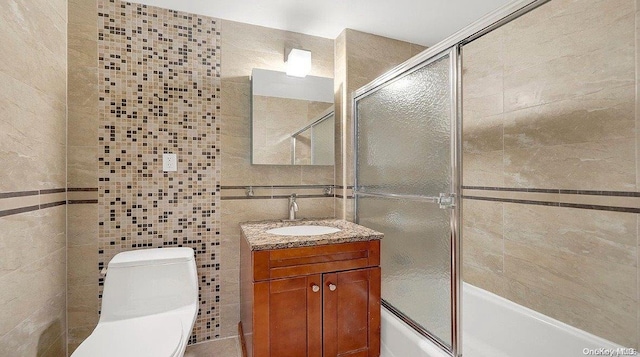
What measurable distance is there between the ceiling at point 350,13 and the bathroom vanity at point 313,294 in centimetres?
144

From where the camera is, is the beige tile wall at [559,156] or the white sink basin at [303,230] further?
the white sink basin at [303,230]

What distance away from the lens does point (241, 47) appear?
2107 mm

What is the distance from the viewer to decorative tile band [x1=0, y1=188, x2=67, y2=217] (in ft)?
3.98

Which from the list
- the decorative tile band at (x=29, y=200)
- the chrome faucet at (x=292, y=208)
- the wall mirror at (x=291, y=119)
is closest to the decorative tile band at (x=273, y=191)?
the chrome faucet at (x=292, y=208)

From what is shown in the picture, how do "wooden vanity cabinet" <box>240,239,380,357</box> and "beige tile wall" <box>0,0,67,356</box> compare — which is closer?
"beige tile wall" <box>0,0,67,356</box>

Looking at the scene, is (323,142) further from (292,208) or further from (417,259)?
(417,259)

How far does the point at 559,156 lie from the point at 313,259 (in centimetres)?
138

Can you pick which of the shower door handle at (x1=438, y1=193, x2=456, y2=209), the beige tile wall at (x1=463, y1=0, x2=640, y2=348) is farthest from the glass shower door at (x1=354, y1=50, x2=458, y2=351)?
the beige tile wall at (x1=463, y1=0, x2=640, y2=348)

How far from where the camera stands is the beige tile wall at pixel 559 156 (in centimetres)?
129

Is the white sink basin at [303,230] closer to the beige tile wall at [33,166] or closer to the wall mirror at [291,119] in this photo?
the wall mirror at [291,119]

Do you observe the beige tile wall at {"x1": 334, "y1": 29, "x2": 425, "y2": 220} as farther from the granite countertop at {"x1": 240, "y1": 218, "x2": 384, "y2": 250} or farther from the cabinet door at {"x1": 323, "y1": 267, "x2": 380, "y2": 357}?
the cabinet door at {"x1": 323, "y1": 267, "x2": 380, "y2": 357}

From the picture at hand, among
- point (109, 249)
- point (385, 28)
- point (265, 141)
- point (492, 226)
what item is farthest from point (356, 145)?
point (109, 249)

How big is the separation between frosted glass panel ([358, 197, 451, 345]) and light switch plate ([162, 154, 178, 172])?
131cm

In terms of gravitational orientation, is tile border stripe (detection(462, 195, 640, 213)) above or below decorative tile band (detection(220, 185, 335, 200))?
below
